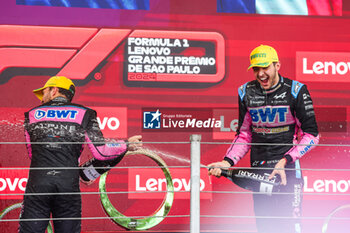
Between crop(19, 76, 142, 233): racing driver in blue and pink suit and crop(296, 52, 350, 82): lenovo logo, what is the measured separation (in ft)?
6.21

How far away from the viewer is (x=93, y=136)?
10.8 ft


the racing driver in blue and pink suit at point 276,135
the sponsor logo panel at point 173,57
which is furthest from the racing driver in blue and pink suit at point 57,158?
the sponsor logo panel at point 173,57

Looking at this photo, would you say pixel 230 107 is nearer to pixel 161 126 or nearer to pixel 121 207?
pixel 161 126

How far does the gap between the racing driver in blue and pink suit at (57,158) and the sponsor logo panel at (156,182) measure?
0.97 m

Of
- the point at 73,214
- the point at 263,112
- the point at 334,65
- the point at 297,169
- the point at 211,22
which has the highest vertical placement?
the point at 211,22

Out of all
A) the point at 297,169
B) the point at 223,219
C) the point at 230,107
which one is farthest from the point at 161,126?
the point at 297,169

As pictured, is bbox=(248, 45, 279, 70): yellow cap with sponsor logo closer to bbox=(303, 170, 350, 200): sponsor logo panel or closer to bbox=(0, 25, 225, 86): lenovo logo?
bbox=(0, 25, 225, 86): lenovo logo

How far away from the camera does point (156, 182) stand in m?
4.32

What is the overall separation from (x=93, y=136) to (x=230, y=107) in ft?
4.85

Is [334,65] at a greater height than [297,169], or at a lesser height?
greater

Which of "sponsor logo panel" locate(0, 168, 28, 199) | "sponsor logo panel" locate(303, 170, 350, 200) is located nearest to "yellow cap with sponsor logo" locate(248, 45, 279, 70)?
"sponsor logo panel" locate(303, 170, 350, 200)

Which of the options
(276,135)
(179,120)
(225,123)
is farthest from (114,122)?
(276,135)

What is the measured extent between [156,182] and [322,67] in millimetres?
1680

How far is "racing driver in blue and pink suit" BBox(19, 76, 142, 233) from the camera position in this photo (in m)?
3.10
